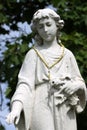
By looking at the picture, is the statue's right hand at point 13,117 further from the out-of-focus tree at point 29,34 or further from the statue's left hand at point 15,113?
the out-of-focus tree at point 29,34

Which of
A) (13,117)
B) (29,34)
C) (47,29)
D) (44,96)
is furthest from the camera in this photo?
(29,34)

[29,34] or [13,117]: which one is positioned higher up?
[13,117]

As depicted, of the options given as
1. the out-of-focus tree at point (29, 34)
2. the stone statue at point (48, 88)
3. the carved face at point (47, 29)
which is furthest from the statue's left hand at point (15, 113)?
the out-of-focus tree at point (29, 34)

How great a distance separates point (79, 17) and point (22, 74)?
8.02 meters

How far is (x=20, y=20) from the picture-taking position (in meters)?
21.7

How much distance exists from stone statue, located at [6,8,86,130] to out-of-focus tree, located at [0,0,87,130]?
5.34 metres

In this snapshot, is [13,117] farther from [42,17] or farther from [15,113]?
[42,17]

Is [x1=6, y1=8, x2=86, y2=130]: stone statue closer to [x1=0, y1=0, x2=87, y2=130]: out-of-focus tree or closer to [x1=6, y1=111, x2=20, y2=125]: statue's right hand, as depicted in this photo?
[x1=6, y1=111, x2=20, y2=125]: statue's right hand

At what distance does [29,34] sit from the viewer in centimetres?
1938

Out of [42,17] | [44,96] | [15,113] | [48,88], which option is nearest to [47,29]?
[42,17]

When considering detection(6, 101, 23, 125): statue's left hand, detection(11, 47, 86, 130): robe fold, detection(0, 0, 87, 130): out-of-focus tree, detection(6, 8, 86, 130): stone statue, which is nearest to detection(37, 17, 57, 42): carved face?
detection(6, 8, 86, 130): stone statue

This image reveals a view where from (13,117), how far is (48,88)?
805mm

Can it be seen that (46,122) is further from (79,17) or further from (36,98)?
(79,17)

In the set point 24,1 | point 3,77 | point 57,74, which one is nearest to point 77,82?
point 57,74
